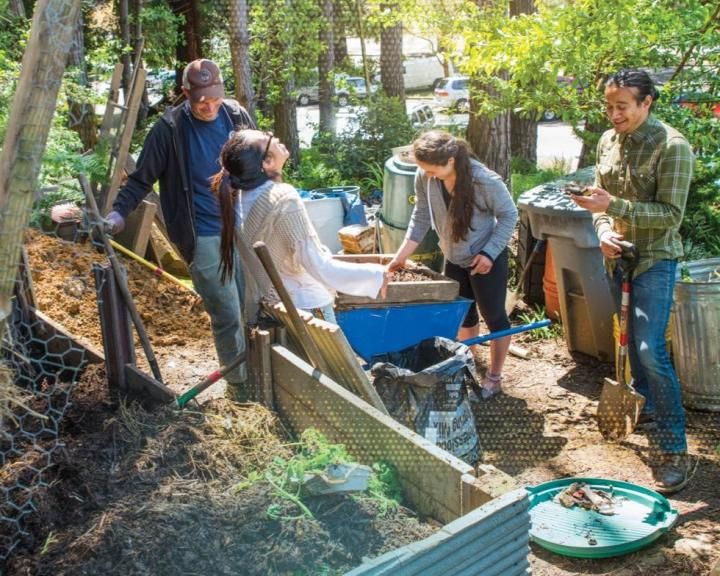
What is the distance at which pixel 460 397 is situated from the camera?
4.35 m

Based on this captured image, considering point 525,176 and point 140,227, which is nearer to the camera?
point 140,227

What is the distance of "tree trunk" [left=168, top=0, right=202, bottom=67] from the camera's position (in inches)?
567

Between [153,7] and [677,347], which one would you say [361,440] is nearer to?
[677,347]

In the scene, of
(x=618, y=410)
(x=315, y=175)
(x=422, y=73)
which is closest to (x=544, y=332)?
(x=618, y=410)

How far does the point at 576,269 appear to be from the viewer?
556 cm

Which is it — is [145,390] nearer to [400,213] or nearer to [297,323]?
[297,323]

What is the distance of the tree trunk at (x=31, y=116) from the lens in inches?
84.4

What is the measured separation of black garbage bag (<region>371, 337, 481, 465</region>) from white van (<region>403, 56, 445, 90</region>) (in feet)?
82.5

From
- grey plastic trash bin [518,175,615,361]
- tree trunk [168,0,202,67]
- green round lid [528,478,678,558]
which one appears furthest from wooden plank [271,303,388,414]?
tree trunk [168,0,202,67]

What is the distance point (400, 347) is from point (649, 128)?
65.2 inches

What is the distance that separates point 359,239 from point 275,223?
3.62 m

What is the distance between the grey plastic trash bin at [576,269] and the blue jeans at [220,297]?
6.48 feet

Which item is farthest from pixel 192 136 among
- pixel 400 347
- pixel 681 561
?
pixel 681 561

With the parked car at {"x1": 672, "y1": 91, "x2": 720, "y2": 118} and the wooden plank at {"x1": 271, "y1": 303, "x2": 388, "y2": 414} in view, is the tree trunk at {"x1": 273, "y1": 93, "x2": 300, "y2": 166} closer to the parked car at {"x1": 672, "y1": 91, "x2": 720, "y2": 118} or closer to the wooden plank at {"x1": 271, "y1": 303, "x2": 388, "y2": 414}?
the parked car at {"x1": 672, "y1": 91, "x2": 720, "y2": 118}
